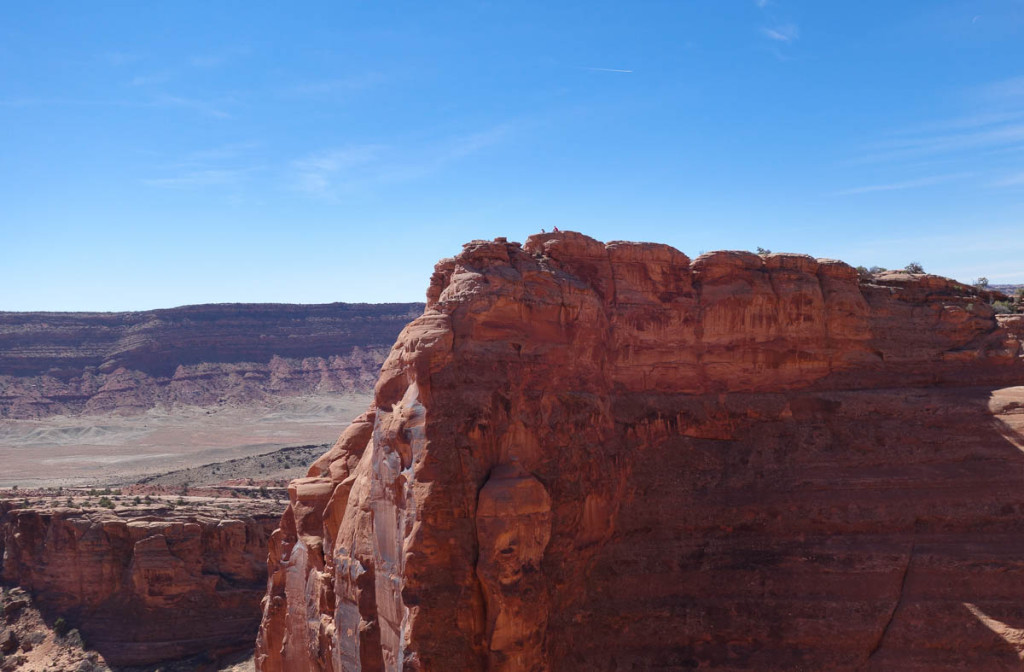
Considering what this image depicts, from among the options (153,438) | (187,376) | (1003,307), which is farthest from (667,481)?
(187,376)

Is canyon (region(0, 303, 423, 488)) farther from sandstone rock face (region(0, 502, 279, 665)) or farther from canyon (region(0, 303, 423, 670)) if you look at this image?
sandstone rock face (region(0, 502, 279, 665))

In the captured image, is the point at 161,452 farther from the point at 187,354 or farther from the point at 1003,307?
the point at 1003,307

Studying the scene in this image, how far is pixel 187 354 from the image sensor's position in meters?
127

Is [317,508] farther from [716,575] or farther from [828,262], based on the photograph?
[828,262]

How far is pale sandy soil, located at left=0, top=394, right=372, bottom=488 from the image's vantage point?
287ft

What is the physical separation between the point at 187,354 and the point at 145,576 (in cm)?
9305

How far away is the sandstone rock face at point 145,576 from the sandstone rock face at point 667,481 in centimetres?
1590

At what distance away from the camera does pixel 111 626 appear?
3912 centimetres

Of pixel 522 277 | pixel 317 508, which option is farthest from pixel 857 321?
pixel 317 508

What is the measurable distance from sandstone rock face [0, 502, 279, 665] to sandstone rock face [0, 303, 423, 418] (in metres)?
82.9

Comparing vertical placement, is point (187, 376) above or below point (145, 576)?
above

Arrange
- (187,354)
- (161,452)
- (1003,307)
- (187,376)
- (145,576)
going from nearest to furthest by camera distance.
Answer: (1003,307) < (145,576) < (161,452) < (187,376) < (187,354)

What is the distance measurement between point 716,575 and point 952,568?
572cm

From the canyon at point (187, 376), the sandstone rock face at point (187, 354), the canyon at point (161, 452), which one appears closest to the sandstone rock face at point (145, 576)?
the canyon at point (161, 452)
